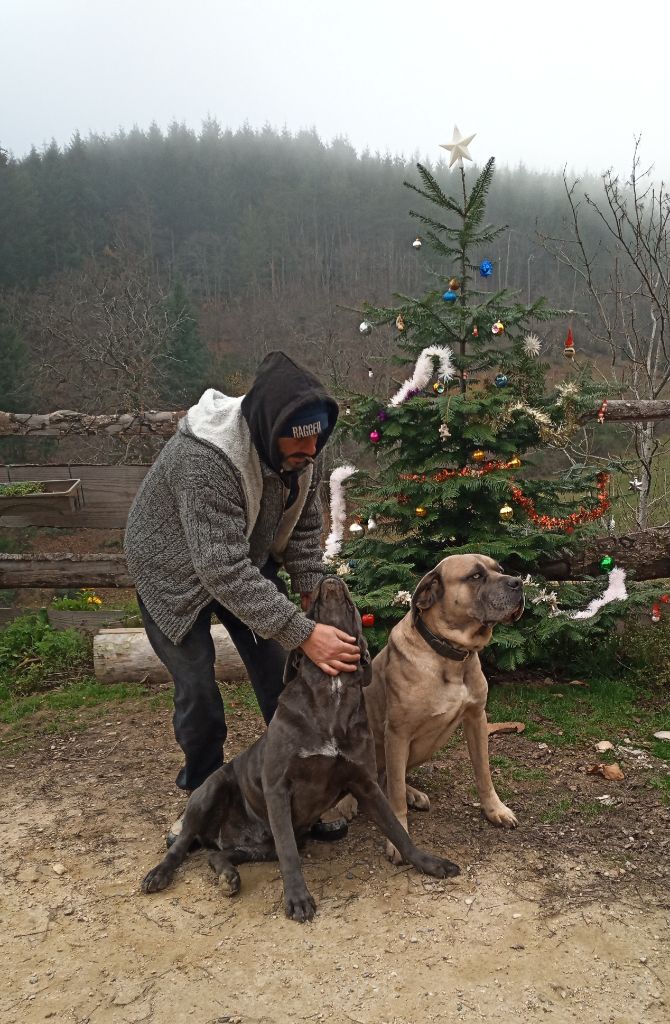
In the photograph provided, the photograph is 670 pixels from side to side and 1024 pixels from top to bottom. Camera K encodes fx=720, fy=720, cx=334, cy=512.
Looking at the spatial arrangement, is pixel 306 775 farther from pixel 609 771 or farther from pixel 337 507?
pixel 337 507

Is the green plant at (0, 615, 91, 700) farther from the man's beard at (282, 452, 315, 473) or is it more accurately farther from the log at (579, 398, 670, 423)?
the log at (579, 398, 670, 423)

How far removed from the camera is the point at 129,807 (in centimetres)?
390

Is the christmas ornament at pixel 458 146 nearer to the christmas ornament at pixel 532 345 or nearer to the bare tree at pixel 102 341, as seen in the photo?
the christmas ornament at pixel 532 345

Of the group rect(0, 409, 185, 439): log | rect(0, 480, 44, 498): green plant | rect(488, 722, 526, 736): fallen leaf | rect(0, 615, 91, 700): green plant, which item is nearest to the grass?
rect(488, 722, 526, 736): fallen leaf

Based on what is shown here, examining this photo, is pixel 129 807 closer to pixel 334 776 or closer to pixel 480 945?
pixel 334 776

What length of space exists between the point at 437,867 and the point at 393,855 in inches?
9.4

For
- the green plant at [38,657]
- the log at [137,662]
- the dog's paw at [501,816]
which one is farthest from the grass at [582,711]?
the green plant at [38,657]

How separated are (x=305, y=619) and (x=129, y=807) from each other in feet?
5.98

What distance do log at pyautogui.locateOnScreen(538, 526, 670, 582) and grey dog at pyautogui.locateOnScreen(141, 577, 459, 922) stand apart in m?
2.78

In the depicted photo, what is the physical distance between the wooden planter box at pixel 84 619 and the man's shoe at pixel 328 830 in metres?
3.47

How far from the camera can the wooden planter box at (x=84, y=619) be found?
251 inches

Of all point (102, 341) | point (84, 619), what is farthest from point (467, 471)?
point (102, 341)

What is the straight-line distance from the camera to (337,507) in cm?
554

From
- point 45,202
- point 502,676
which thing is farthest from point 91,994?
point 45,202
